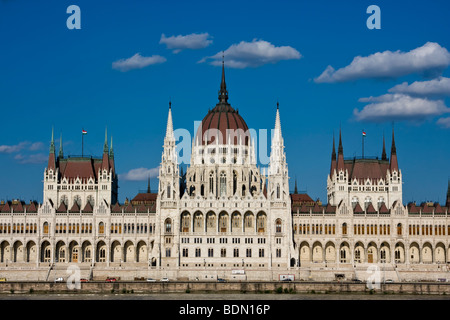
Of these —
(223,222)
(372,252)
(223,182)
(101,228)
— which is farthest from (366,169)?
(101,228)

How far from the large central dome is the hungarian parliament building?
21 centimetres

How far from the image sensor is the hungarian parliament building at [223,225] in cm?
16338

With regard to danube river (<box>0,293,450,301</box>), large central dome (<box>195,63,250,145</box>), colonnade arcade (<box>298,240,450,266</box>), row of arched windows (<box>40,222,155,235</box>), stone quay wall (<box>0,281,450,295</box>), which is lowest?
danube river (<box>0,293,450,301</box>)

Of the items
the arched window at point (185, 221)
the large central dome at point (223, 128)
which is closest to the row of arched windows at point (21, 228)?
the arched window at point (185, 221)

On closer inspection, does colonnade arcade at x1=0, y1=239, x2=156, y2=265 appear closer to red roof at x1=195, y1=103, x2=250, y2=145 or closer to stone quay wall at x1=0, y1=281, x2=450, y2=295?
red roof at x1=195, y1=103, x2=250, y2=145

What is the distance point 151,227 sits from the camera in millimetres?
168875

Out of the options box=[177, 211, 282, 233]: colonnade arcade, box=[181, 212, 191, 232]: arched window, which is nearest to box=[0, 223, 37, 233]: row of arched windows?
box=[177, 211, 282, 233]: colonnade arcade

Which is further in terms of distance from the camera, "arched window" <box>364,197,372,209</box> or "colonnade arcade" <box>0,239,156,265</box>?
"arched window" <box>364,197,372,209</box>

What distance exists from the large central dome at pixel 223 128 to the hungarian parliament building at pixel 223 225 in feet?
0.70

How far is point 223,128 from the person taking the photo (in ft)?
579

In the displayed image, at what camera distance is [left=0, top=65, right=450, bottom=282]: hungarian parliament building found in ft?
536

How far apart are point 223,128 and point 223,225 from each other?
61.3 ft

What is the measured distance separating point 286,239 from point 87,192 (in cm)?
3611
